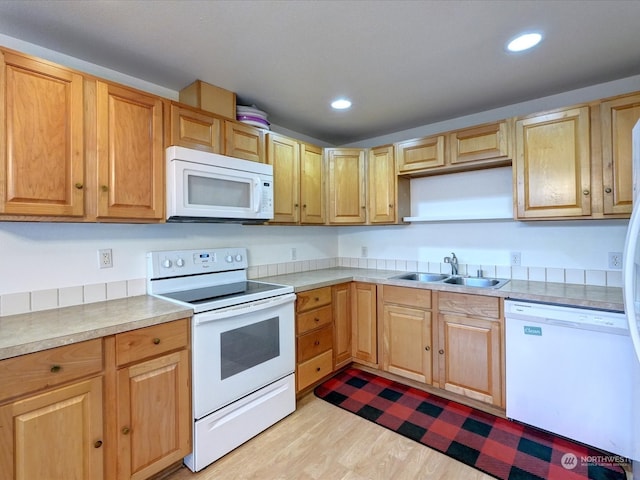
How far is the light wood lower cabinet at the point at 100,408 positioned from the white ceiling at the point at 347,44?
1509 mm

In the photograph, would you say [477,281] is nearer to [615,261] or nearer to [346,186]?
[615,261]

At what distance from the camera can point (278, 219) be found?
261 centimetres

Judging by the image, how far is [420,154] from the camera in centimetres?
277

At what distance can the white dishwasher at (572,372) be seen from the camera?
175cm

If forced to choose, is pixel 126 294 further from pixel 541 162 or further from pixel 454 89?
pixel 541 162

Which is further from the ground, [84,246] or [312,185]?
[312,185]

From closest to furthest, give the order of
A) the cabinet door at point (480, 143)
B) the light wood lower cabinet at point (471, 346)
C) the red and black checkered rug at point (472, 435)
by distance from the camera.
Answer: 1. the red and black checkered rug at point (472, 435)
2. the light wood lower cabinet at point (471, 346)
3. the cabinet door at point (480, 143)

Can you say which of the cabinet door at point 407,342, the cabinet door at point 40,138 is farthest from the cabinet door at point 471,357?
the cabinet door at point 40,138

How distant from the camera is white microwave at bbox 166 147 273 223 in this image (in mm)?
1854

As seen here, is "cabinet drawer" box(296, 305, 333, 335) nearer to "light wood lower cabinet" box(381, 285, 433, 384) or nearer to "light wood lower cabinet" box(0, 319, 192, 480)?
"light wood lower cabinet" box(381, 285, 433, 384)

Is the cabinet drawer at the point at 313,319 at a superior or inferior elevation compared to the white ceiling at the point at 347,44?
inferior

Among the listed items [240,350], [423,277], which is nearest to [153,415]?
[240,350]

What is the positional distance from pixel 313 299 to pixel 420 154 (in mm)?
1568

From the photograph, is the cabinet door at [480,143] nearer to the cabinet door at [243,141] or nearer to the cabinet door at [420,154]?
the cabinet door at [420,154]
